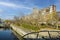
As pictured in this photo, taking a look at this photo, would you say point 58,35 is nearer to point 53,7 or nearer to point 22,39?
point 22,39

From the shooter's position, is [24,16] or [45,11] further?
[45,11]

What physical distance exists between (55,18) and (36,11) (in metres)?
22.0

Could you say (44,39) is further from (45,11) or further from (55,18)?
(45,11)

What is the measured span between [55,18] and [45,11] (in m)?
32.3

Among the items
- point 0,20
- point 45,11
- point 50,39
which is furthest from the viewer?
point 0,20

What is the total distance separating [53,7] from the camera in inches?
2820

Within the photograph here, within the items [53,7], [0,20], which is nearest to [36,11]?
[53,7]

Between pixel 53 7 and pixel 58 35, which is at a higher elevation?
pixel 53 7

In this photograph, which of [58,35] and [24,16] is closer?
[58,35]

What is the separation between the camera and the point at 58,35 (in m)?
6.85

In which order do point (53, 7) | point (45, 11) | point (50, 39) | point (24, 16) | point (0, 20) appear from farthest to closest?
1. point (0, 20)
2. point (45, 11)
3. point (24, 16)
4. point (53, 7)
5. point (50, 39)

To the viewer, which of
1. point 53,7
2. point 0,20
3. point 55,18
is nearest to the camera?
point 55,18

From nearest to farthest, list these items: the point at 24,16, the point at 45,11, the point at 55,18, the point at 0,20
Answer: the point at 55,18, the point at 24,16, the point at 45,11, the point at 0,20

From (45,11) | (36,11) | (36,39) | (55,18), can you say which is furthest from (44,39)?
(45,11)
